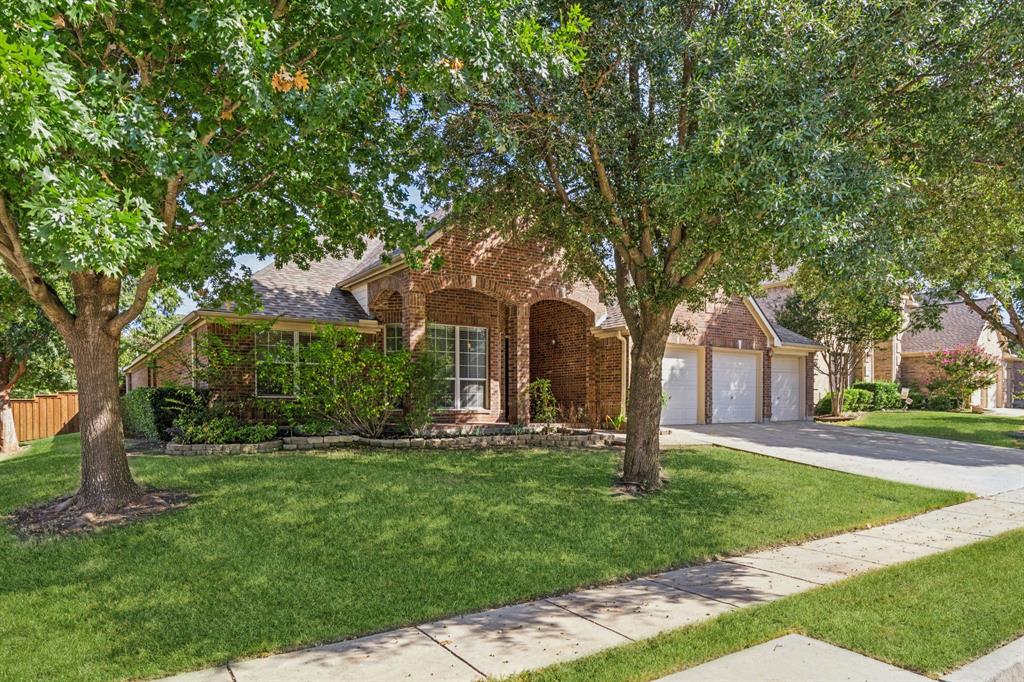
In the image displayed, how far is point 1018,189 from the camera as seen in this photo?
8484mm

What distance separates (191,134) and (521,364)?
10.7 metres

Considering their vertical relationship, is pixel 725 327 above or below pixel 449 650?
above

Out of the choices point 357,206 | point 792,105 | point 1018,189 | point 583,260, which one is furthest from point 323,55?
point 1018,189

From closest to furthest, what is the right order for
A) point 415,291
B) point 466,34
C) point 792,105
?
1. point 466,34
2. point 792,105
3. point 415,291

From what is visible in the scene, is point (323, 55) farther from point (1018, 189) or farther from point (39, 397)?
point (39, 397)

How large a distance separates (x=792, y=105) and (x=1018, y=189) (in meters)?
4.30

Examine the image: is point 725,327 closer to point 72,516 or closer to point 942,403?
point 942,403

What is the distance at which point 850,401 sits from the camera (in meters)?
24.4

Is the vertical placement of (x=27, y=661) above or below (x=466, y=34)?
below

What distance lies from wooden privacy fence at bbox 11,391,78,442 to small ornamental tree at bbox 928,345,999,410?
33.8m

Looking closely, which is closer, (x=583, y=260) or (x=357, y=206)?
(x=357, y=206)

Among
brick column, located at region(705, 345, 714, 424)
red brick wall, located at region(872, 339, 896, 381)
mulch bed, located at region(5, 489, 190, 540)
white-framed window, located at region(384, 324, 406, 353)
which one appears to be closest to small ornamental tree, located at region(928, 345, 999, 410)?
red brick wall, located at region(872, 339, 896, 381)

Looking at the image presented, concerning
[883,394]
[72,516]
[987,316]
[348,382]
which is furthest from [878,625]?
[883,394]

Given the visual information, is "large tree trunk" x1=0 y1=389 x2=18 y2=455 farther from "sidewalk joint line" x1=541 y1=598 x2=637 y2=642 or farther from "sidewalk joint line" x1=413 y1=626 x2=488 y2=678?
"sidewalk joint line" x1=541 y1=598 x2=637 y2=642
